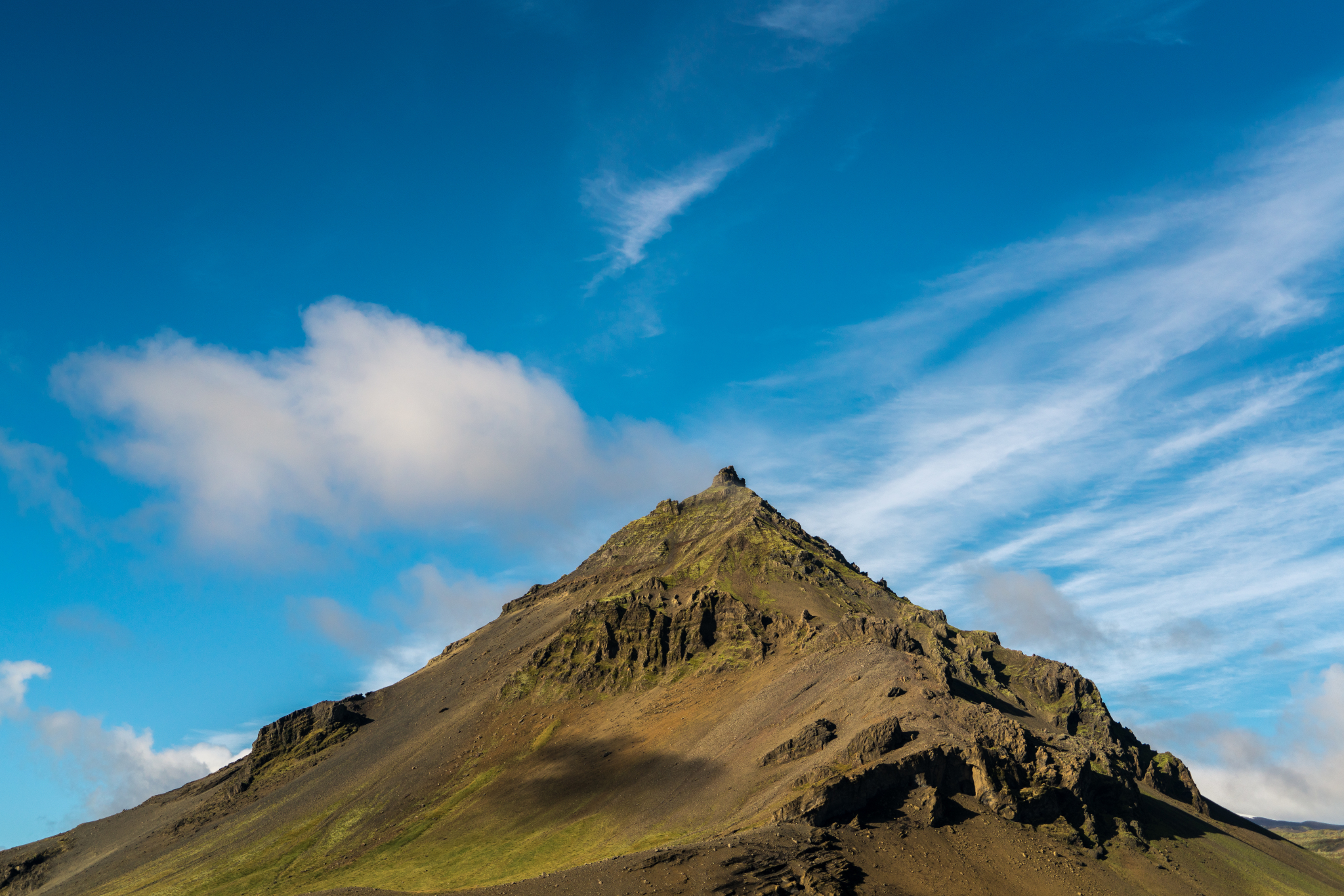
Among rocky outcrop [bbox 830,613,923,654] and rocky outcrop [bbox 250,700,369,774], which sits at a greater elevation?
rocky outcrop [bbox 830,613,923,654]

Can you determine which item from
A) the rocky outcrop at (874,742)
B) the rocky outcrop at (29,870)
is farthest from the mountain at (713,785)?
the rocky outcrop at (29,870)

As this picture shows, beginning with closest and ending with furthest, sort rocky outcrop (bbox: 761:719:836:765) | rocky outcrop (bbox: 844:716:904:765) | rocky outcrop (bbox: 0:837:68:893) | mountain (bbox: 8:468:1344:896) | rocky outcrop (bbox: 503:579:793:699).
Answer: mountain (bbox: 8:468:1344:896) < rocky outcrop (bbox: 844:716:904:765) < rocky outcrop (bbox: 761:719:836:765) < rocky outcrop (bbox: 0:837:68:893) < rocky outcrop (bbox: 503:579:793:699)

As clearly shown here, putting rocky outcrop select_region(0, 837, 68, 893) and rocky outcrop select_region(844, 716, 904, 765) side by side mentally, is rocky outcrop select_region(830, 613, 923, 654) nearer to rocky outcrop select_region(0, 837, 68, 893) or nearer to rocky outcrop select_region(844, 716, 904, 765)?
rocky outcrop select_region(844, 716, 904, 765)

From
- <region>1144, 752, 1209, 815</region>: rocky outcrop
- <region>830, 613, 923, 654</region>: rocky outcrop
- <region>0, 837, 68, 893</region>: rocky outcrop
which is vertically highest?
<region>830, 613, 923, 654</region>: rocky outcrop

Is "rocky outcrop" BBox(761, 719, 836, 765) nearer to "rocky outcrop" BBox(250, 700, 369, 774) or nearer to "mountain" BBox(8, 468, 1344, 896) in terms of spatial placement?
"mountain" BBox(8, 468, 1344, 896)

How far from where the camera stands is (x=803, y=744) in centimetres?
10838

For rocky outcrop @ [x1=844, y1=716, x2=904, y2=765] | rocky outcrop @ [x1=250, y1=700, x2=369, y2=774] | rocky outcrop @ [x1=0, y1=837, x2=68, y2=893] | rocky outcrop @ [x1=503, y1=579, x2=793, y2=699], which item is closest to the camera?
rocky outcrop @ [x1=844, y1=716, x2=904, y2=765]

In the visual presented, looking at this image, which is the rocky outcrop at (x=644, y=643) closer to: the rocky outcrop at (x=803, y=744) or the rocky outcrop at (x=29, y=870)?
the rocky outcrop at (x=803, y=744)

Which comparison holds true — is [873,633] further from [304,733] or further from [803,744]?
[304,733]

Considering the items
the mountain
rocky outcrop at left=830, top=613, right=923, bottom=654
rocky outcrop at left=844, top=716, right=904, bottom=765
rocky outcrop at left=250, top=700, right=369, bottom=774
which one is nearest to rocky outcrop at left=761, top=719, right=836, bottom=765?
the mountain

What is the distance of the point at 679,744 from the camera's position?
132m

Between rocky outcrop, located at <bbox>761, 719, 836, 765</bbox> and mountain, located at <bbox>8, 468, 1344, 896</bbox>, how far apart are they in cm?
32

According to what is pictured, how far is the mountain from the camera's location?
85.7m

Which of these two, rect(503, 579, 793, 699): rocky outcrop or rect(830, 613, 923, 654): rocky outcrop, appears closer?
rect(830, 613, 923, 654): rocky outcrop
